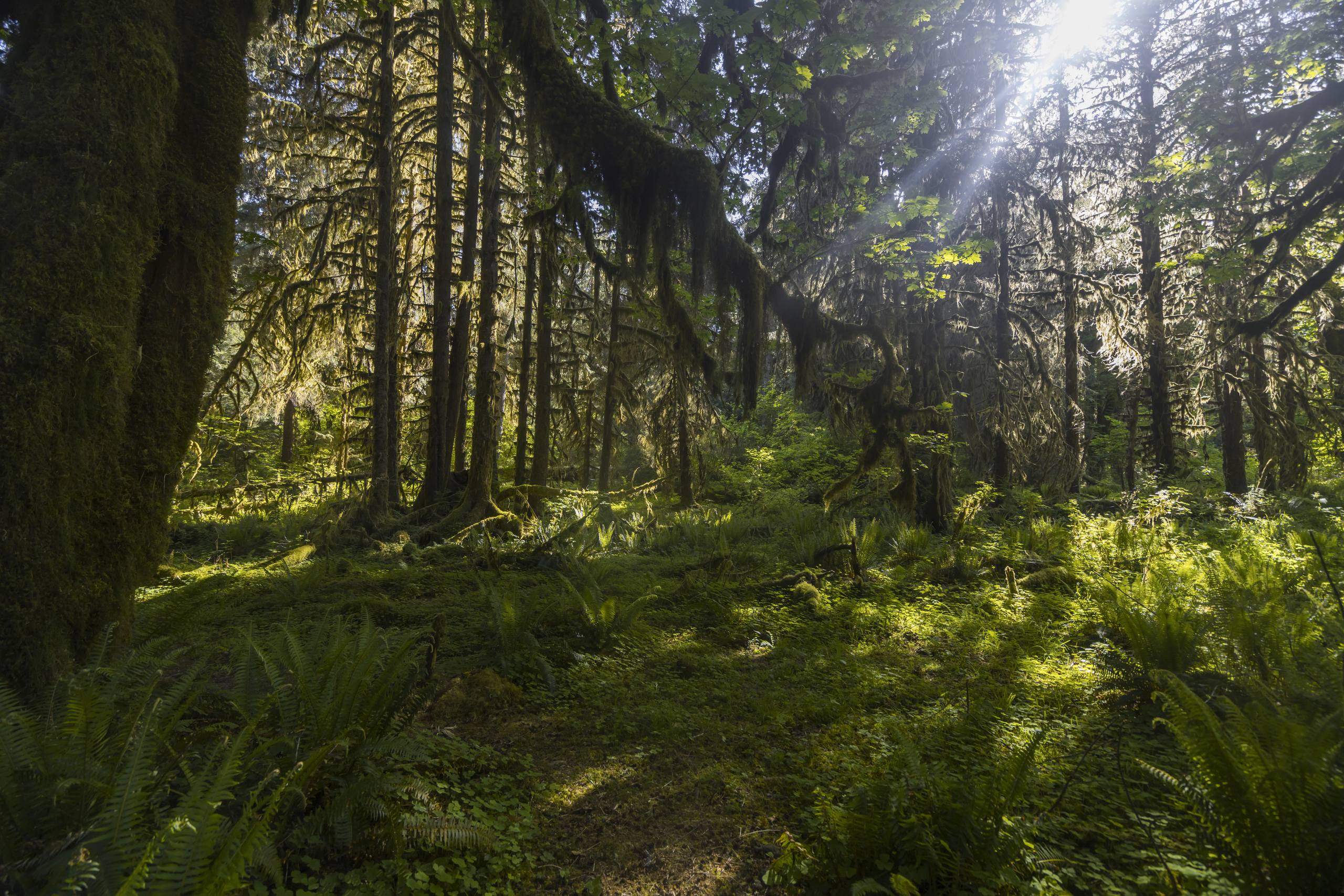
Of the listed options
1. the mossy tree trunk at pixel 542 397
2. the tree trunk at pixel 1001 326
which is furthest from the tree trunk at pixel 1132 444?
the mossy tree trunk at pixel 542 397

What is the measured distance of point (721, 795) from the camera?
3.04 meters

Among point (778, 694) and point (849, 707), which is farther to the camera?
point (778, 694)

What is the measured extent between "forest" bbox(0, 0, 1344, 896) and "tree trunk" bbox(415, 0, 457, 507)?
99mm

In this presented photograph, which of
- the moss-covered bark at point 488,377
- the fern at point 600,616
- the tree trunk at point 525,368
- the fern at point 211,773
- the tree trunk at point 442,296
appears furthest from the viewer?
the tree trunk at point 525,368

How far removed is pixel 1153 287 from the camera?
10602 mm

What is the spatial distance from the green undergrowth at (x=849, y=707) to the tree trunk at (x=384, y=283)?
106 centimetres

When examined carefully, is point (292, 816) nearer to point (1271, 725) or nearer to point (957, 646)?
point (1271, 725)

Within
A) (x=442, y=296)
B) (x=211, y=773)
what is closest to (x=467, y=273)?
(x=442, y=296)

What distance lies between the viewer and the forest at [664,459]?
231cm

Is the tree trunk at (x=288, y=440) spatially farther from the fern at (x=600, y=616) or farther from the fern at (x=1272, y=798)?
the fern at (x=1272, y=798)

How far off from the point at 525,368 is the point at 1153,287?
12071 millimetres

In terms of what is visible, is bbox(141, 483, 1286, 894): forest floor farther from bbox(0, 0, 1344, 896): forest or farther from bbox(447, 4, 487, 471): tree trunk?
bbox(447, 4, 487, 471): tree trunk

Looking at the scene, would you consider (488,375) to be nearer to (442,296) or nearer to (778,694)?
(442,296)

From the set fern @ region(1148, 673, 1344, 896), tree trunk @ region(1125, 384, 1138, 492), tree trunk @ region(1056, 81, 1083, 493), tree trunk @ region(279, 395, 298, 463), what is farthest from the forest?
tree trunk @ region(279, 395, 298, 463)
